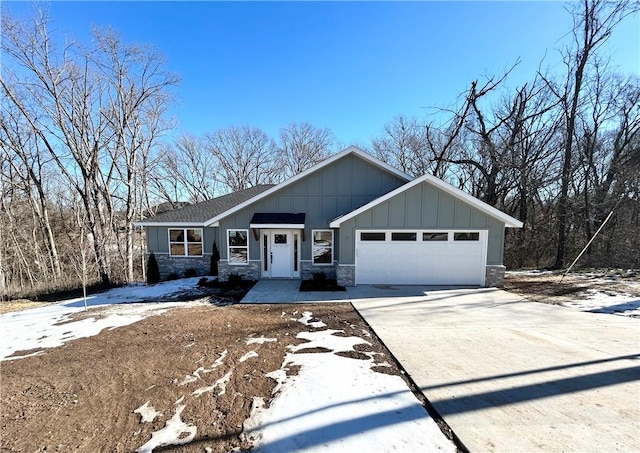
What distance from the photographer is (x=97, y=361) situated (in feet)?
15.2

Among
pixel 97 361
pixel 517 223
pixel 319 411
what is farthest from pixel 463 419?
pixel 517 223

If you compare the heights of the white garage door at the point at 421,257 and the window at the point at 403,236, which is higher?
the window at the point at 403,236

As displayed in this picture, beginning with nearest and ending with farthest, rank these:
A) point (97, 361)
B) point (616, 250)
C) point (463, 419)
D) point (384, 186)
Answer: point (463, 419)
point (97, 361)
point (384, 186)
point (616, 250)

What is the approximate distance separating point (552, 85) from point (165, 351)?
2294cm

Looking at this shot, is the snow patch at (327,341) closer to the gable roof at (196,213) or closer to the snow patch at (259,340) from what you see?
the snow patch at (259,340)

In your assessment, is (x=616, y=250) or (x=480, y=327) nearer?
(x=480, y=327)

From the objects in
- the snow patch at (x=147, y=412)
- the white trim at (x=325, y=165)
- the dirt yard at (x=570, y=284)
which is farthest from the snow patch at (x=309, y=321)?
the dirt yard at (x=570, y=284)

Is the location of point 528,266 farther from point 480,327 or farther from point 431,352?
point 431,352

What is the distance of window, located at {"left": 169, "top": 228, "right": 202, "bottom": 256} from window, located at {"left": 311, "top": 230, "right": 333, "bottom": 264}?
6.16 meters

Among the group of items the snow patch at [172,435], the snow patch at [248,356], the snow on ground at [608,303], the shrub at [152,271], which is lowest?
the shrub at [152,271]

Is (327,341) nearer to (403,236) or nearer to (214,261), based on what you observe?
(403,236)

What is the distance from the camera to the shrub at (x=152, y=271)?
13.0 m

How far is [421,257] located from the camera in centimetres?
983

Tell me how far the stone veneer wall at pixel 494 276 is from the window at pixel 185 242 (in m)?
12.5
